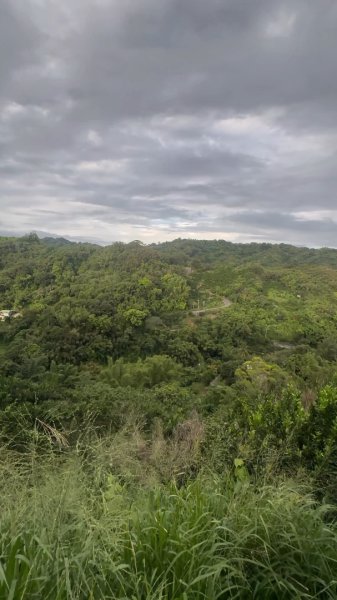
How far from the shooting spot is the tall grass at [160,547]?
1.22 metres

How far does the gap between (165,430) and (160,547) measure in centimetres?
885

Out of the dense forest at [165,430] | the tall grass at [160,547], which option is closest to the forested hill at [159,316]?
the dense forest at [165,430]

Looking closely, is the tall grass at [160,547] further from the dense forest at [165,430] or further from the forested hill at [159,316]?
the forested hill at [159,316]

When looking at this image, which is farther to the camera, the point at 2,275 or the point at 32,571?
the point at 2,275

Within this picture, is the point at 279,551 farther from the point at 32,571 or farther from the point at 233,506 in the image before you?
the point at 32,571

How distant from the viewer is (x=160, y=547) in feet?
4.51

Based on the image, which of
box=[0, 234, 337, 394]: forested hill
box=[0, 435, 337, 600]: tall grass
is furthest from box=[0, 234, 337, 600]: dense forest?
box=[0, 234, 337, 394]: forested hill

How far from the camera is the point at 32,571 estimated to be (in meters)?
1.19

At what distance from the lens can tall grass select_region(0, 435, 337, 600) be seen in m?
1.22

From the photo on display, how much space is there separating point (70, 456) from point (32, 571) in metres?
0.90

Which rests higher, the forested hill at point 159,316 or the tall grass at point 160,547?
the tall grass at point 160,547

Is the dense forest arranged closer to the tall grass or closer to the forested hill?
the tall grass

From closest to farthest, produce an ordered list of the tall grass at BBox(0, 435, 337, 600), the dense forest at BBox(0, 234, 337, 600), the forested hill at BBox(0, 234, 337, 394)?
1. the tall grass at BBox(0, 435, 337, 600)
2. the dense forest at BBox(0, 234, 337, 600)
3. the forested hill at BBox(0, 234, 337, 394)

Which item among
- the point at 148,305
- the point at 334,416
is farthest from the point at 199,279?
the point at 334,416
